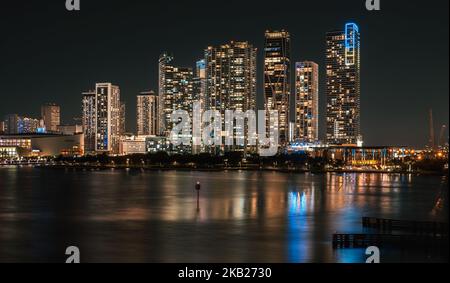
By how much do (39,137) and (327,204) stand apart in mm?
167947

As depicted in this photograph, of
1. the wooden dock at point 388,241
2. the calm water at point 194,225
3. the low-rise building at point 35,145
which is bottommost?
the calm water at point 194,225

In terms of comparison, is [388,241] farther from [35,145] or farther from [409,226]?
[35,145]

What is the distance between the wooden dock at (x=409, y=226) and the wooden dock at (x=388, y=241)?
41 cm

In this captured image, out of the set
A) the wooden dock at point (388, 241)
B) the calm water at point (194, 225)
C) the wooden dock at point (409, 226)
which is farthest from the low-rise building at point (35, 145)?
the wooden dock at point (388, 241)

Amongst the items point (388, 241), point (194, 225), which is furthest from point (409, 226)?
point (194, 225)

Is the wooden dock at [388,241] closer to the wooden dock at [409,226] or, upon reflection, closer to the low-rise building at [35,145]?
the wooden dock at [409,226]

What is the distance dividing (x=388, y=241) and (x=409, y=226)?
11.8ft

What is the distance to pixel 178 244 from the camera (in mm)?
21859

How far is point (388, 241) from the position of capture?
65.5ft

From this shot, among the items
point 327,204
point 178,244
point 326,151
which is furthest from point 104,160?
point 178,244

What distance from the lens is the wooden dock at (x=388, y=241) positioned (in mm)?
19438

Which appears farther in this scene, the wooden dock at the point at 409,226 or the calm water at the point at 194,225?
the wooden dock at the point at 409,226

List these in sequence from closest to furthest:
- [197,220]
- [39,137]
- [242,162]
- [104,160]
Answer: [197,220], [242,162], [104,160], [39,137]
